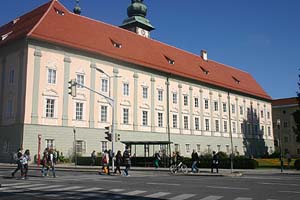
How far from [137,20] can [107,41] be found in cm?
2205

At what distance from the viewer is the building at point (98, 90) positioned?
39750 mm

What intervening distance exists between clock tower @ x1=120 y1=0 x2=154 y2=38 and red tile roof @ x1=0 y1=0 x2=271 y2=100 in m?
9.18

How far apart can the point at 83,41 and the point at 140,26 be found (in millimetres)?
26820

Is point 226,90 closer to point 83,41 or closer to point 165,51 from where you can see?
point 165,51

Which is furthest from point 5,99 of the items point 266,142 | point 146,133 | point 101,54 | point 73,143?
point 266,142

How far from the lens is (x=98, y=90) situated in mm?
45219

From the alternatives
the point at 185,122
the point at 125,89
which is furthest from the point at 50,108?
the point at 185,122

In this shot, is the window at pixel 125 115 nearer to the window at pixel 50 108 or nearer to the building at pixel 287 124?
the window at pixel 50 108

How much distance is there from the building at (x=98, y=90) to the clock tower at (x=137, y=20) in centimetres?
975

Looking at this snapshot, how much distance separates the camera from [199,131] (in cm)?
5916

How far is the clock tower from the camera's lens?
69.8 metres

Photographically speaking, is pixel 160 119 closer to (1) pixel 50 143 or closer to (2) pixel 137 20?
(1) pixel 50 143

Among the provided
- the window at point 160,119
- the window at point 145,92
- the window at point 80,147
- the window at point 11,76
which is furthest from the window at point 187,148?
the window at point 11,76

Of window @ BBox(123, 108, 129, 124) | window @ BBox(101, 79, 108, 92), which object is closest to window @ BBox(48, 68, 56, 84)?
window @ BBox(101, 79, 108, 92)
